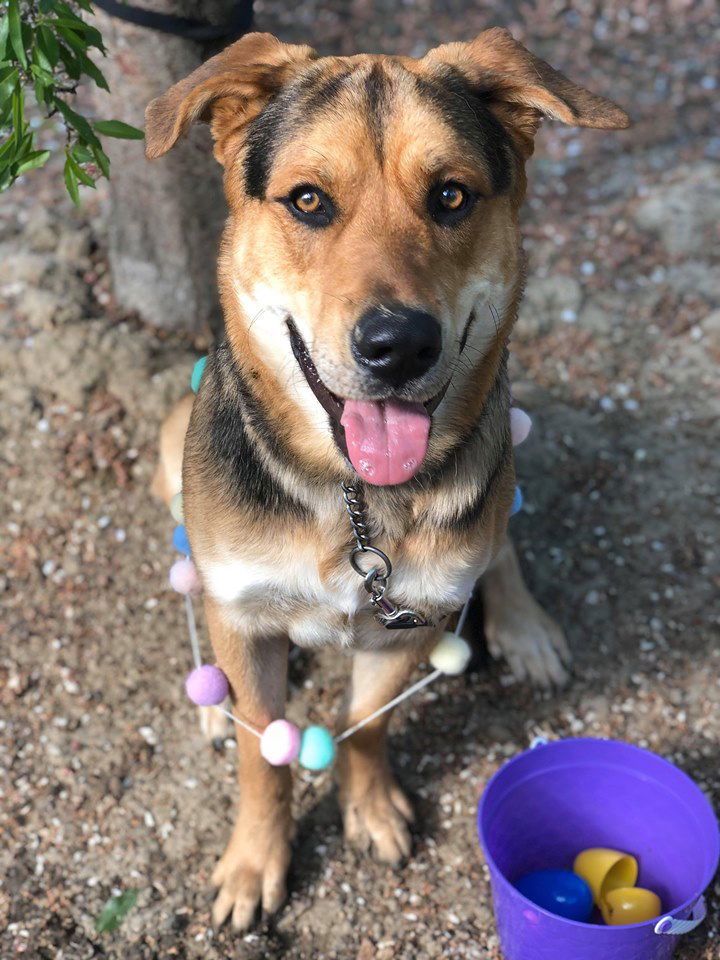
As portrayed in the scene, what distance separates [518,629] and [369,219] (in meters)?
Answer: 2.13

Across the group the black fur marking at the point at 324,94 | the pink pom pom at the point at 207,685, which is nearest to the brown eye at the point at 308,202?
the black fur marking at the point at 324,94

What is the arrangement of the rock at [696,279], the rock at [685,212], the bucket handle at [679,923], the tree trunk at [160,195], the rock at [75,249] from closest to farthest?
the bucket handle at [679,923]
the tree trunk at [160,195]
the rock at [75,249]
the rock at [696,279]
the rock at [685,212]

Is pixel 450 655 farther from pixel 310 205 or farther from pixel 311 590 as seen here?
pixel 310 205

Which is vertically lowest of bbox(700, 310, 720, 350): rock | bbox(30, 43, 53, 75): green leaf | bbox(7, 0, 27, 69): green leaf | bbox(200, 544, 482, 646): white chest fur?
bbox(700, 310, 720, 350): rock

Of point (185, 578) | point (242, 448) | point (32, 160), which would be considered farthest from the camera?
point (185, 578)

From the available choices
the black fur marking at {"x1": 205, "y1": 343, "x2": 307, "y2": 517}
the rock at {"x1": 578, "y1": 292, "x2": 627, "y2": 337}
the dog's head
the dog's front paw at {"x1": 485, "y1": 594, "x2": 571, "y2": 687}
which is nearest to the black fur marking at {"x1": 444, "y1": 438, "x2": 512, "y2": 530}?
the dog's head

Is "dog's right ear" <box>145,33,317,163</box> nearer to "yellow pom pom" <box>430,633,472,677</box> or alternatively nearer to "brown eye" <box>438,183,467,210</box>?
"brown eye" <box>438,183,467,210</box>

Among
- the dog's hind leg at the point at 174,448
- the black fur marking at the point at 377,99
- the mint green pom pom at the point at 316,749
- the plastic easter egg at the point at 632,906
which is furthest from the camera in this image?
the dog's hind leg at the point at 174,448

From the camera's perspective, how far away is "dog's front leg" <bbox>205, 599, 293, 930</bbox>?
336cm

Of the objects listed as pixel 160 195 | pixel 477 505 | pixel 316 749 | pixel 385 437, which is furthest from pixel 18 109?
pixel 316 749

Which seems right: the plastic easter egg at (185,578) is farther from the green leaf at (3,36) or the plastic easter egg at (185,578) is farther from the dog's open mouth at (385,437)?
the green leaf at (3,36)

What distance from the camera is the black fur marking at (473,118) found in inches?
109

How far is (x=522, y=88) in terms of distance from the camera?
2.81 meters

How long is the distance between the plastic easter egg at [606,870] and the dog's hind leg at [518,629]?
0.83m
